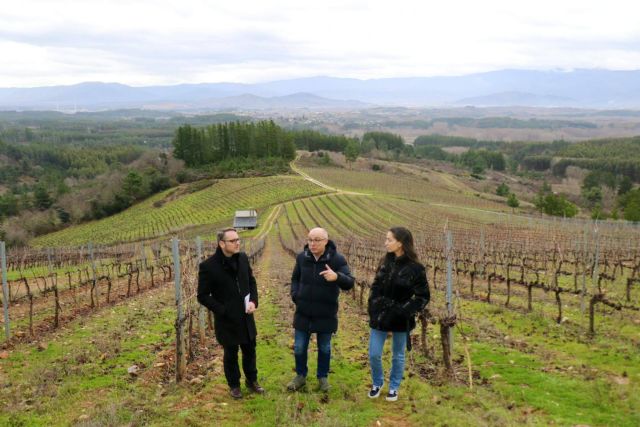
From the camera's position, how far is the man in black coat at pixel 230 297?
6730mm

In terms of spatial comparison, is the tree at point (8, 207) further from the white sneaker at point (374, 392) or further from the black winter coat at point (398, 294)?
the black winter coat at point (398, 294)

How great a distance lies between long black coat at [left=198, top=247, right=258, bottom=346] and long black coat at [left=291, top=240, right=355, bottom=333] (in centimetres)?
73

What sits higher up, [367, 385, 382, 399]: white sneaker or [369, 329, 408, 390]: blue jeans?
[369, 329, 408, 390]: blue jeans

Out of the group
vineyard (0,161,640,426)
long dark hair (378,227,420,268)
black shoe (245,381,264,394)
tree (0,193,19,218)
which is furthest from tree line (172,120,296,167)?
long dark hair (378,227,420,268)

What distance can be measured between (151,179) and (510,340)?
92.2 metres

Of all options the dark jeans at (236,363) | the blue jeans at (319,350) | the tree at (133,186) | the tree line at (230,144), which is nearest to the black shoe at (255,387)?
the dark jeans at (236,363)

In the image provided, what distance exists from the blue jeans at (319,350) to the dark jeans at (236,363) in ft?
2.15

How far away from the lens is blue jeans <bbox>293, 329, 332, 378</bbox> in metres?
7.00

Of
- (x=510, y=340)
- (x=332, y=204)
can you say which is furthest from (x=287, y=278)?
(x=332, y=204)

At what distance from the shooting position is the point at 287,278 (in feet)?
71.0

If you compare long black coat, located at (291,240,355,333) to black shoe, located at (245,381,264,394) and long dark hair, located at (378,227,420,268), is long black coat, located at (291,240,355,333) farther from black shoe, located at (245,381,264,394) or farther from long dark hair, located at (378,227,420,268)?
black shoe, located at (245,381,264,394)

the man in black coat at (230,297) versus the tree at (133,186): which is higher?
the man in black coat at (230,297)

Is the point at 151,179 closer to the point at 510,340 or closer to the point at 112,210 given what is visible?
the point at 112,210

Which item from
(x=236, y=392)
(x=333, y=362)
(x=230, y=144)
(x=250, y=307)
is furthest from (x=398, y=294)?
(x=230, y=144)
